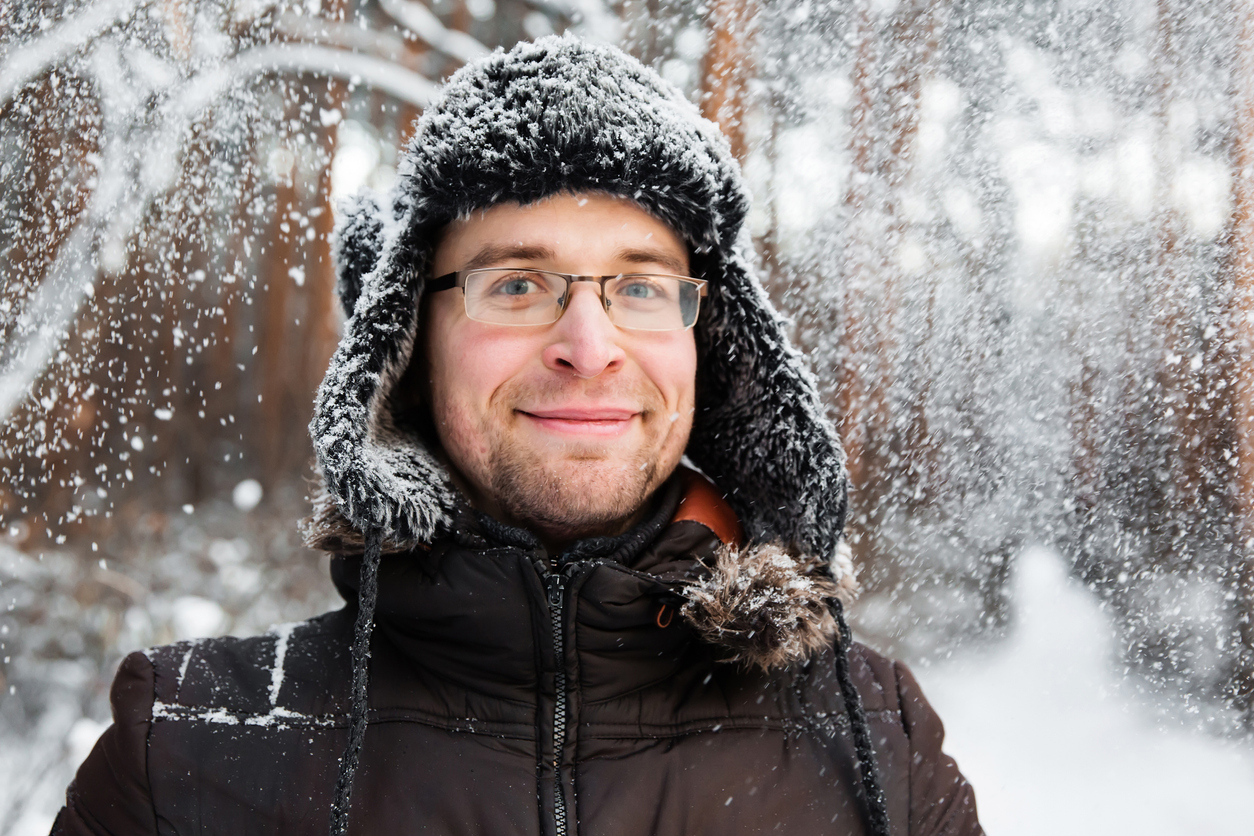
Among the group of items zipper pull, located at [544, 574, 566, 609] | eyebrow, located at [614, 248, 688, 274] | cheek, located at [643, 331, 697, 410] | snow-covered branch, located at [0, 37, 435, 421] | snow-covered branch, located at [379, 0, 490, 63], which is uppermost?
snow-covered branch, located at [379, 0, 490, 63]

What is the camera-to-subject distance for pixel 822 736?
56.1 inches

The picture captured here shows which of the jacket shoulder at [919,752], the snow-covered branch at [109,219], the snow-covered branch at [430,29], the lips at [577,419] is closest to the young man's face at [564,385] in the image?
the lips at [577,419]

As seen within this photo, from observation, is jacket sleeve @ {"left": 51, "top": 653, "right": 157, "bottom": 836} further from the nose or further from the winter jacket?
the nose

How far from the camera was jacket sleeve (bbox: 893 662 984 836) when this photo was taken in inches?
55.1

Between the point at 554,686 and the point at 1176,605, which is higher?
the point at 1176,605

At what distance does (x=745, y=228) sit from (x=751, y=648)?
930mm

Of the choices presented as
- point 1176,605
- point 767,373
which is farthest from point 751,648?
point 1176,605

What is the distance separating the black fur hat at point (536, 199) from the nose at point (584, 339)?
0.23 m

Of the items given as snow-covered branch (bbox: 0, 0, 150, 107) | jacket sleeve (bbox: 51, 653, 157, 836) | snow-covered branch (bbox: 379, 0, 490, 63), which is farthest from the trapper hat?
snow-covered branch (bbox: 379, 0, 490, 63)

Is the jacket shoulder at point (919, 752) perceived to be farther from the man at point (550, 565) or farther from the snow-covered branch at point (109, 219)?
the snow-covered branch at point (109, 219)

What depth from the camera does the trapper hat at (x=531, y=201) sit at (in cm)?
137

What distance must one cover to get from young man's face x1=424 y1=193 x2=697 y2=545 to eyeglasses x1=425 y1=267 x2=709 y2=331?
0.02 metres

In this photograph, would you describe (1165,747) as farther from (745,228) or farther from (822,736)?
(745,228)

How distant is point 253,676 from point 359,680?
29 cm
